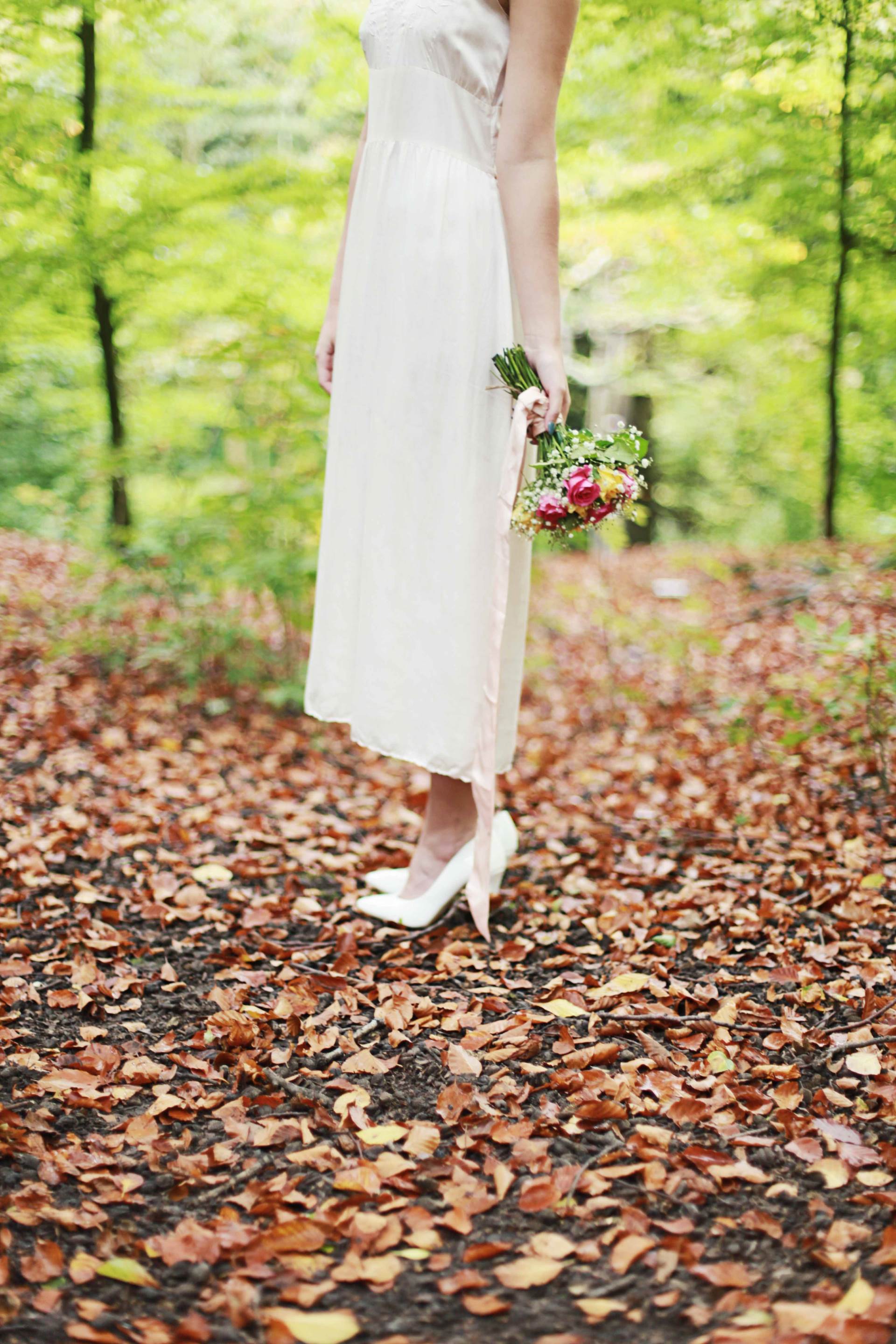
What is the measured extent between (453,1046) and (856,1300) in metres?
0.86

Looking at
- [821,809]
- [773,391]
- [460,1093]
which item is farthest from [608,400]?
[460,1093]

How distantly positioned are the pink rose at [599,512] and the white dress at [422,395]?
0.24m

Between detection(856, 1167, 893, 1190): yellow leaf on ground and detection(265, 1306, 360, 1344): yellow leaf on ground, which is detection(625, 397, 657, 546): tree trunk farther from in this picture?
detection(265, 1306, 360, 1344): yellow leaf on ground

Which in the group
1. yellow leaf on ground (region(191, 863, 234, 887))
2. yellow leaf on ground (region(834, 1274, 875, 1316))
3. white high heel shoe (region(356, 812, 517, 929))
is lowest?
yellow leaf on ground (region(834, 1274, 875, 1316))

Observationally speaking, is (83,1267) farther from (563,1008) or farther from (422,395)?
(422,395)

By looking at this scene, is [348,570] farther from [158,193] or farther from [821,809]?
[158,193]

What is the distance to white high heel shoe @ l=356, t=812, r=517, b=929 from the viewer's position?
2490 mm

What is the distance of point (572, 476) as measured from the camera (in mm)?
2055

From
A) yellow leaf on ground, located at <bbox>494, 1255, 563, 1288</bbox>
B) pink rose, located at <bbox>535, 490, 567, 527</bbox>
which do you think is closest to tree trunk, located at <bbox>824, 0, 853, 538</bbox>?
Answer: pink rose, located at <bbox>535, 490, 567, 527</bbox>

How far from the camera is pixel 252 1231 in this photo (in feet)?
4.75

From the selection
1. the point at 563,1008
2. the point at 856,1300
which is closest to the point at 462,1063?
the point at 563,1008

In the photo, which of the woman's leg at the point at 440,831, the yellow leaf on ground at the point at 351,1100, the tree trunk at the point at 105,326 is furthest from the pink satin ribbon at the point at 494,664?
the tree trunk at the point at 105,326

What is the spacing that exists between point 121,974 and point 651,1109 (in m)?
1.22

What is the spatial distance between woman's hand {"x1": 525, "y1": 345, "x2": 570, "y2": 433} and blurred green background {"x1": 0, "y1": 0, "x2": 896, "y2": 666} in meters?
2.00
